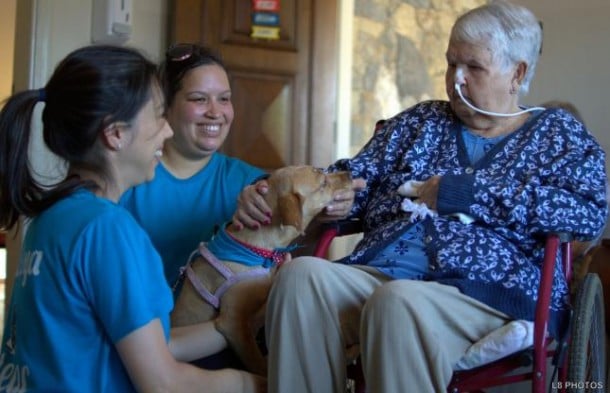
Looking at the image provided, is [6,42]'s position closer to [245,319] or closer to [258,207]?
[258,207]

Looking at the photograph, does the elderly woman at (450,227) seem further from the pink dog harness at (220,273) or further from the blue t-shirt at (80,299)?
the blue t-shirt at (80,299)

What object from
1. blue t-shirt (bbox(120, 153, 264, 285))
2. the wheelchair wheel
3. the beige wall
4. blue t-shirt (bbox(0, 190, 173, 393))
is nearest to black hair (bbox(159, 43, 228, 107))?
blue t-shirt (bbox(120, 153, 264, 285))

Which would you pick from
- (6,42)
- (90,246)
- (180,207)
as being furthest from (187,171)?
(6,42)

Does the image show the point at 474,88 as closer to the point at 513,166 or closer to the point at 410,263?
the point at 513,166

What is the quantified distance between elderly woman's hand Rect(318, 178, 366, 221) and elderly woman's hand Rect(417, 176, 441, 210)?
0.21 metres

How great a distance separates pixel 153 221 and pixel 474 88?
3.10ft

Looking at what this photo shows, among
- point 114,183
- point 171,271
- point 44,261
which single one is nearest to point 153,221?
point 171,271

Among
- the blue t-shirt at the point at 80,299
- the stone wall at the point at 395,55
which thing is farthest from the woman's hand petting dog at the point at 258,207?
the stone wall at the point at 395,55

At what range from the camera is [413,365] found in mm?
1378

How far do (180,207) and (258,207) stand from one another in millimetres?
322

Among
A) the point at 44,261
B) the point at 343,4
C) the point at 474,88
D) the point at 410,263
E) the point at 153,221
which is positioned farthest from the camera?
the point at 343,4

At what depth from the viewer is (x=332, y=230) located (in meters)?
1.95

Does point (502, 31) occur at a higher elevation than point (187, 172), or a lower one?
higher

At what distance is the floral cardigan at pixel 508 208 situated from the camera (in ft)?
5.29
